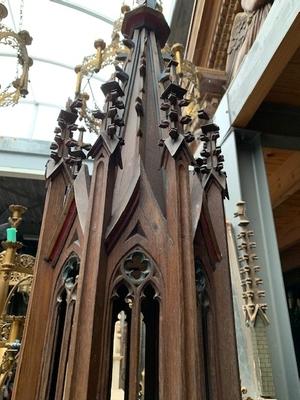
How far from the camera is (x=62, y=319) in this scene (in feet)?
2.98

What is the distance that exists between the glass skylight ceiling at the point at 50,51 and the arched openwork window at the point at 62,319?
14.7 ft

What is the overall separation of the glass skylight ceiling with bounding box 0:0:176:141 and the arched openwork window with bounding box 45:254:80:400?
4492 millimetres

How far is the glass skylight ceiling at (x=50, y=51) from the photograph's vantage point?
18.6 ft

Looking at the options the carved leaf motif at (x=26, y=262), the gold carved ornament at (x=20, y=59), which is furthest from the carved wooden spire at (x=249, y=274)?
the gold carved ornament at (x=20, y=59)

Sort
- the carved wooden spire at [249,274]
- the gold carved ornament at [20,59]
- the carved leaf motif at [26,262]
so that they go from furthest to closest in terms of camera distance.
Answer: the gold carved ornament at [20,59], the carved leaf motif at [26,262], the carved wooden spire at [249,274]

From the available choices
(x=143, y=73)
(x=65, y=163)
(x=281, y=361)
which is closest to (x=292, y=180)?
(x=281, y=361)

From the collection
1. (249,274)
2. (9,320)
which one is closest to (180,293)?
(249,274)

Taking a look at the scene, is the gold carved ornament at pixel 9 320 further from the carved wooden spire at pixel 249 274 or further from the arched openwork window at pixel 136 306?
the carved wooden spire at pixel 249 274

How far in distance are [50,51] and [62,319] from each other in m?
6.58

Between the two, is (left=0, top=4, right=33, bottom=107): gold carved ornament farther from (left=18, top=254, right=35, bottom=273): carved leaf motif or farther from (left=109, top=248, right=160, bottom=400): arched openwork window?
(left=109, top=248, right=160, bottom=400): arched openwork window

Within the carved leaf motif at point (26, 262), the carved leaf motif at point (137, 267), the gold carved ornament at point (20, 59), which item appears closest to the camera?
the carved leaf motif at point (137, 267)

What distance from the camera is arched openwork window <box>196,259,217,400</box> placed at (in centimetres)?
76

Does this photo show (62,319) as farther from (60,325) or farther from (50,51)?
(50,51)

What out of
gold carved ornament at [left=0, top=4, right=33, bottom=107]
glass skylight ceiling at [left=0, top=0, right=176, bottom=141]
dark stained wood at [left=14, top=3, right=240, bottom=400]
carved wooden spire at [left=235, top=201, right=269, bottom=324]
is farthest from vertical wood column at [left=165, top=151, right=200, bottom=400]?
glass skylight ceiling at [left=0, top=0, right=176, bottom=141]
